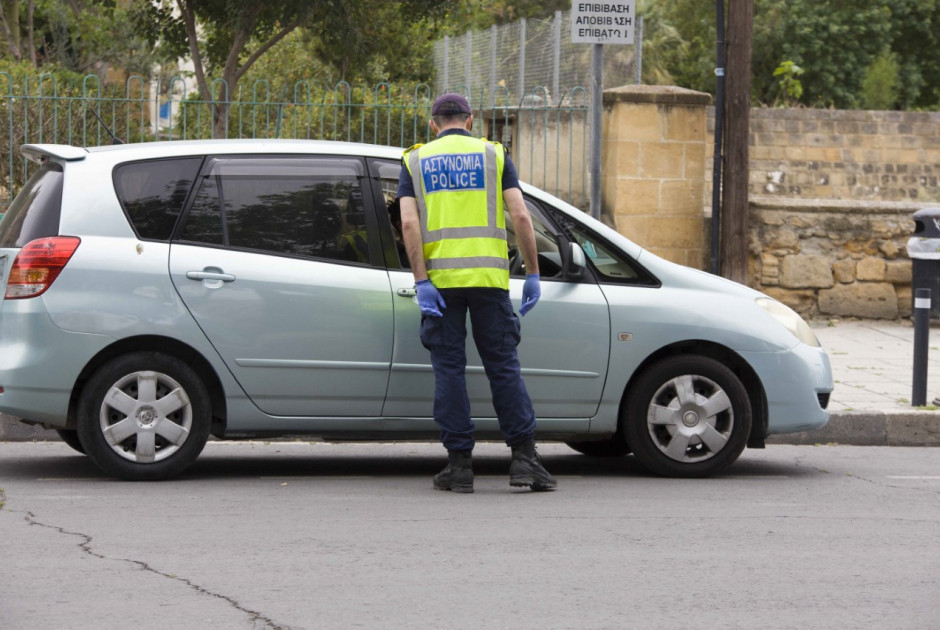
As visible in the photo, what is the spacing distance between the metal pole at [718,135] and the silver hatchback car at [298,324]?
604 cm

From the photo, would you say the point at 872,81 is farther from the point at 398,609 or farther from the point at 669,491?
the point at 398,609

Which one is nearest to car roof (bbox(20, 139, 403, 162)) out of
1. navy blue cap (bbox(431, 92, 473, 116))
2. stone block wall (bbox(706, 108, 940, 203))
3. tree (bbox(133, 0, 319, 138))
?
navy blue cap (bbox(431, 92, 473, 116))

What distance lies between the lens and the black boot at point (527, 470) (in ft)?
21.2

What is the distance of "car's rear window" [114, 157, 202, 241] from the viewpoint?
6453 millimetres

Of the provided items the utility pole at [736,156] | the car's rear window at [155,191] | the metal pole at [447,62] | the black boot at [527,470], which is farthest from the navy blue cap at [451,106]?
the metal pole at [447,62]

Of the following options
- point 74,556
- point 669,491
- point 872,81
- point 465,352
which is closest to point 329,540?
point 74,556

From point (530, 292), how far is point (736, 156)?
273 inches

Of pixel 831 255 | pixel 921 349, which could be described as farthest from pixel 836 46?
pixel 921 349

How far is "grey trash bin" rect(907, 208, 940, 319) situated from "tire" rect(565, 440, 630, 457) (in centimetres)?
416

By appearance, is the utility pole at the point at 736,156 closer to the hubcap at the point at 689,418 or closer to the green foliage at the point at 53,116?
the green foliage at the point at 53,116

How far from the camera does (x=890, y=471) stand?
746cm

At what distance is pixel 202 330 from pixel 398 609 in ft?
7.96

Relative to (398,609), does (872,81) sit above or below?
above

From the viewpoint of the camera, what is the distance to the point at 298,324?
6.46m
